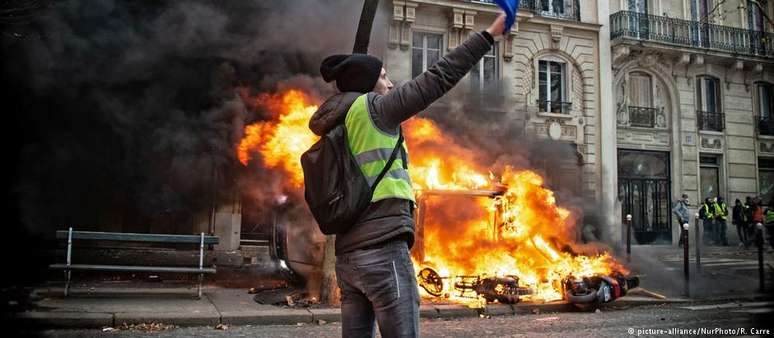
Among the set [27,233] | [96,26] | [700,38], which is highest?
[700,38]

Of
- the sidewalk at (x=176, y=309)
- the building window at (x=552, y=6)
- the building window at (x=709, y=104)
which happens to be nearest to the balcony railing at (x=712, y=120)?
the building window at (x=709, y=104)

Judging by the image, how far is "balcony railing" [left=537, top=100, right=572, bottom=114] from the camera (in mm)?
16438

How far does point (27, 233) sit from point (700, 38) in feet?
63.5

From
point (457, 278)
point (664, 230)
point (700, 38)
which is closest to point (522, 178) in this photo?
point (457, 278)

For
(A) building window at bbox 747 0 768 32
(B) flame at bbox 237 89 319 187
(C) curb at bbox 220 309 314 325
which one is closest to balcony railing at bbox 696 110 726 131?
(A) building window at bbox 747 0 768 32

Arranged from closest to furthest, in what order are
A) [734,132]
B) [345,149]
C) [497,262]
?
[345,149]
[497,262]
[734,132]

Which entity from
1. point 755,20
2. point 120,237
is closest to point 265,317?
point 120,237

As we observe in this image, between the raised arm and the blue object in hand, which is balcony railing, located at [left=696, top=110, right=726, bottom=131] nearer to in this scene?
the blue object in hand

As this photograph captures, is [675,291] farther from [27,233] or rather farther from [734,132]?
[734,132]

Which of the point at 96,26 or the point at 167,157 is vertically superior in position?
the point at 96,26

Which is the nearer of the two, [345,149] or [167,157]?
[345,149]

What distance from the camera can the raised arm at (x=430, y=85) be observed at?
1996mm

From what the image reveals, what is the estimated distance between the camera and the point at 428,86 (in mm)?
1994

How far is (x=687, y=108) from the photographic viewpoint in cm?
1802
